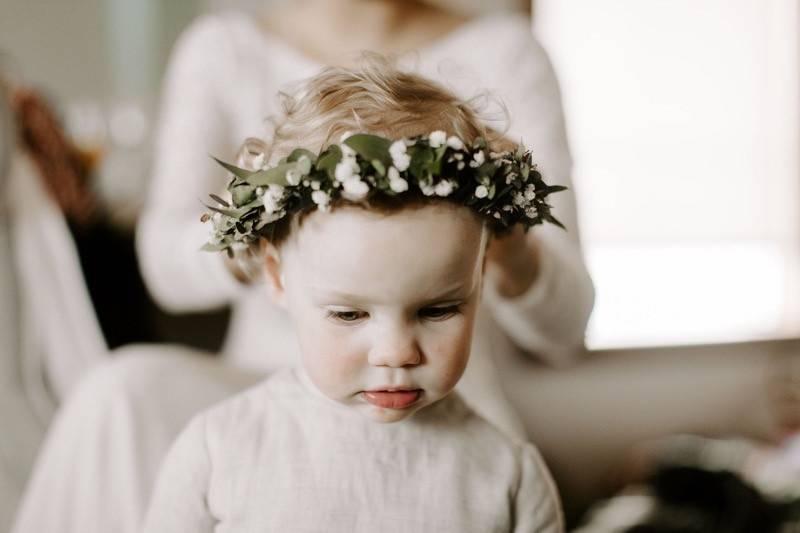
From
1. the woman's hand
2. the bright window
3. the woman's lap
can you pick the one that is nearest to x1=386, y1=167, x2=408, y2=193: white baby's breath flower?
the woman's hand

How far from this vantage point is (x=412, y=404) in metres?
0.58

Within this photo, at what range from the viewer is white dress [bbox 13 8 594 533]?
0.80 meters

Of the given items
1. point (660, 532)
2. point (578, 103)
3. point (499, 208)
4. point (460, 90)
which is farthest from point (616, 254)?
point (499, 208)

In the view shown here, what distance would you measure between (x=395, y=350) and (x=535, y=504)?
0.61 ft

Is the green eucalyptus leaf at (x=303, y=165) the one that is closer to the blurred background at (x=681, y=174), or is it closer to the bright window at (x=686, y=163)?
the blurred background at (x=681, y=174)

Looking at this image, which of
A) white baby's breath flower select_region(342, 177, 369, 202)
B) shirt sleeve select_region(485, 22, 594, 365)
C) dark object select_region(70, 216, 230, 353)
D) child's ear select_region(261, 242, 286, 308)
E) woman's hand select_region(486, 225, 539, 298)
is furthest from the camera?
dark object select_region(70, 216, 230, 353)

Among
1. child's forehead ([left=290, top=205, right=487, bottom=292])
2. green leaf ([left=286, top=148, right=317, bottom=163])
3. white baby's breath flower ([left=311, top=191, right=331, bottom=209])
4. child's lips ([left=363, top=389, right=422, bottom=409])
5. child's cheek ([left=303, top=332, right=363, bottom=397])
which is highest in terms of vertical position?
green leaf ([left=286, top=148, right=317, bottom=163])

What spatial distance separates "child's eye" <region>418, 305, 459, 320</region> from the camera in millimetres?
563

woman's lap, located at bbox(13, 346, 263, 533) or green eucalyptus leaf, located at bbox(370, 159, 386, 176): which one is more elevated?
green eucalyptus leaf, located at bbox(370, 159, 386, 176)

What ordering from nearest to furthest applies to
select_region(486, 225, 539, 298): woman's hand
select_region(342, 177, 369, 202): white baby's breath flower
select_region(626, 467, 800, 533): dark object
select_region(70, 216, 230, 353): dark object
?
select_region(342, 177, 369, 202): white baby's breath flower → select_region(486, 225, 539, 298): woman's hand → select_region(70, 216, 230, 353): dark object → select_region(626, 467, 800, 533): dark object

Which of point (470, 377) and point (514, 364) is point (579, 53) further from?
point (470, 377)

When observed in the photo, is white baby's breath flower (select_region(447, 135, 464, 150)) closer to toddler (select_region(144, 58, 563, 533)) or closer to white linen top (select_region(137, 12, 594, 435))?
toddler (select_region(144, 58, 563, 533))

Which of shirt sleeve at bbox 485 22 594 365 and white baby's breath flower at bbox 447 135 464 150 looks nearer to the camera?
white baby's breath flower at bbox 447 135 464 150

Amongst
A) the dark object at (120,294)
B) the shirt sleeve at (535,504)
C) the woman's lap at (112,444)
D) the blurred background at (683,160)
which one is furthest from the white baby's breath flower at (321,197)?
the blurred background at (683,160)
